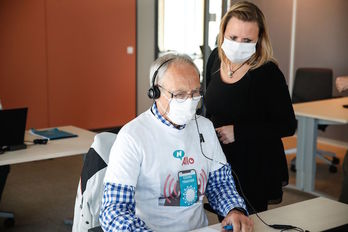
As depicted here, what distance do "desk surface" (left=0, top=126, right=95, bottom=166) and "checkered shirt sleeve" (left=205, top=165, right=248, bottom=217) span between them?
129 cm

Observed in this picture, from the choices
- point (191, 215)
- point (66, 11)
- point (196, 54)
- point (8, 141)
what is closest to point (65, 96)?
point (66, 11)

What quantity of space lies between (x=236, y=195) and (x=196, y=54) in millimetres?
5523

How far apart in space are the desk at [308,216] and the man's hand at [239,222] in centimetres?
4

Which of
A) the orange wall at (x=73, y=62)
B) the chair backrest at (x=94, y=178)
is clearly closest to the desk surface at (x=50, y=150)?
the chair backrest at (x=94, y=178)

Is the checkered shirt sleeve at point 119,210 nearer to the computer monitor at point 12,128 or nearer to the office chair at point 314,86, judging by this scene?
the computer monitor at point 12,128

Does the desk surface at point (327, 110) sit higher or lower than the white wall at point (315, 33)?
lower

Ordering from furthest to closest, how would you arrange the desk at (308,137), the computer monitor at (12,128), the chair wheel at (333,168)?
the chair wheel at (333,168) → the desk at (308,137) → the computer monitor at (12,128)

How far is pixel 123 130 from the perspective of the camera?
1.81 meters

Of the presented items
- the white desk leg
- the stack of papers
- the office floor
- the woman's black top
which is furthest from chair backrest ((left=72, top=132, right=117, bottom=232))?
the white desk leg

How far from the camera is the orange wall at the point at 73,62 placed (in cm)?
630

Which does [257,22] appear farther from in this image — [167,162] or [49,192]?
[49,192]

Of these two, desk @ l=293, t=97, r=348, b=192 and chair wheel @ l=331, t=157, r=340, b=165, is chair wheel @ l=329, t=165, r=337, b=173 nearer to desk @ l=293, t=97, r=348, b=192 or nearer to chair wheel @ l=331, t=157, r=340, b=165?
chair wheel @ l=331, t=157, r=340, b=165

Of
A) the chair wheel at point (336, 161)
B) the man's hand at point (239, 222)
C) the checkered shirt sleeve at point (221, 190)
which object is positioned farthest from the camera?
the chair wheel at point (336, 161)

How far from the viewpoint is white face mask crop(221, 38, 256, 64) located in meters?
2.17
